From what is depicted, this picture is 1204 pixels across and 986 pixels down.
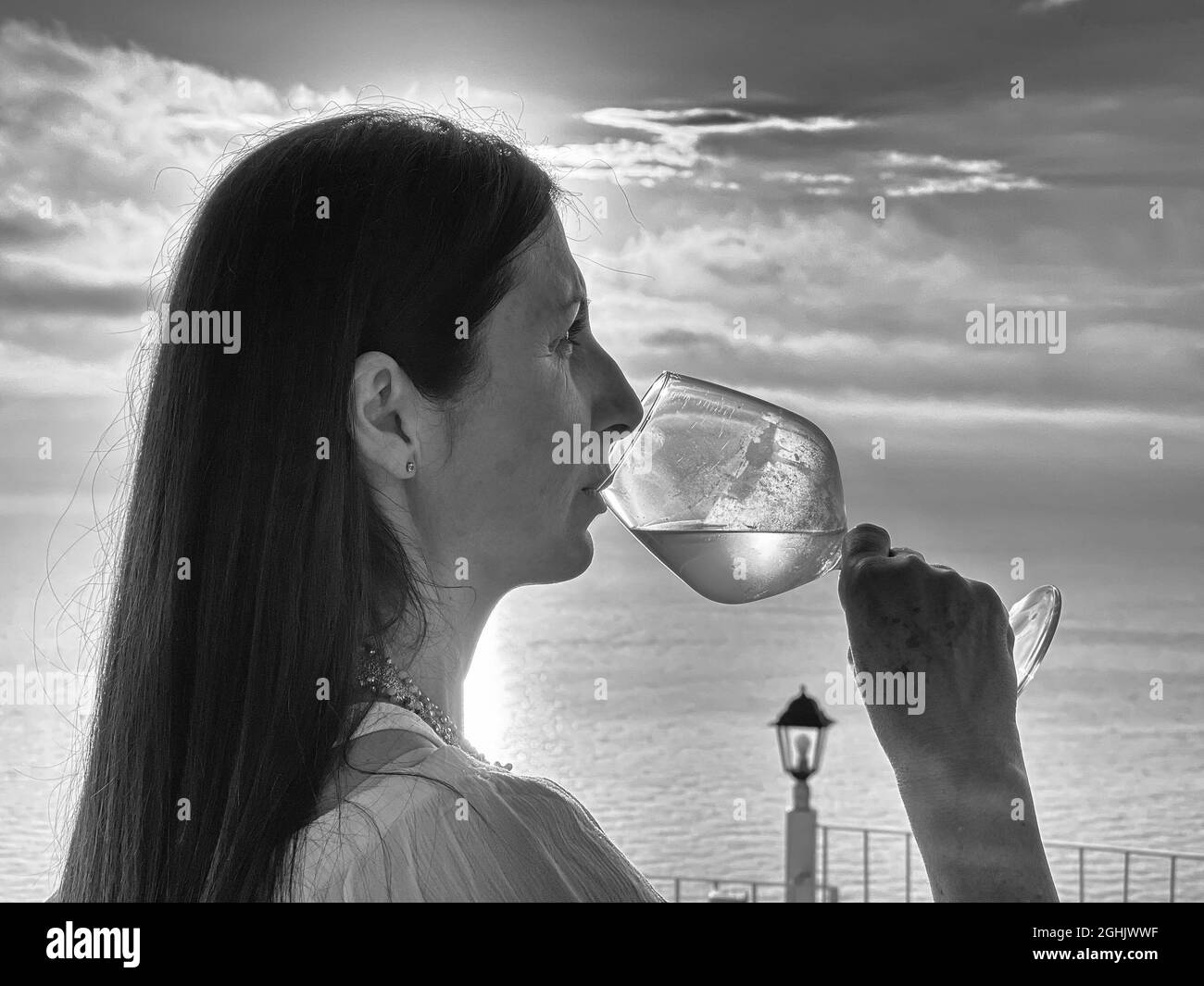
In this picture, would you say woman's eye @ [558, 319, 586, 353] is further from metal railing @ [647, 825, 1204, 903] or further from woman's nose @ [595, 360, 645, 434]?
metal railing @ [647, 825, 1204, 903]

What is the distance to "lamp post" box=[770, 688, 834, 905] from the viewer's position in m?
5.98

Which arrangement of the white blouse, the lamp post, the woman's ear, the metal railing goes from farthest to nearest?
the lamp post, the metal railing, the woman's ear, the white blouse

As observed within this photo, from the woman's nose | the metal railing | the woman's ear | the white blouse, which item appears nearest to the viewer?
the white blouse

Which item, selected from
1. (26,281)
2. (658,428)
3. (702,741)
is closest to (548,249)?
(658,428)

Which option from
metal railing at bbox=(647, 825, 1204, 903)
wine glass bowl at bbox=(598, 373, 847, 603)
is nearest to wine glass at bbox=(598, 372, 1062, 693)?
wine glass bowl at bbox=(598, 373, 847, 603)

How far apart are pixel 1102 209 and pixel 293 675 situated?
22.9 feet

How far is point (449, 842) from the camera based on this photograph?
0.67 m

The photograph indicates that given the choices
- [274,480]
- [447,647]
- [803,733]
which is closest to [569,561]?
[447,647]

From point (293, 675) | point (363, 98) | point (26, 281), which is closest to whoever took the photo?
point (293, 675)

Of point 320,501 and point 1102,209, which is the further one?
point 1102,209

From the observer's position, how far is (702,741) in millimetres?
7969

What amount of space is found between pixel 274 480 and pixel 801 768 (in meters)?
5.51

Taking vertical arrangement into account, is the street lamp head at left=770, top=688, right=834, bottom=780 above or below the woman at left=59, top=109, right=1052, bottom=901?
below
